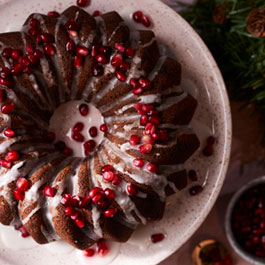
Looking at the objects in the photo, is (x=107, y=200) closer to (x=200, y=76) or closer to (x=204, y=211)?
(x=204, y=211)

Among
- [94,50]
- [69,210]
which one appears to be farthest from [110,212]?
[94,50]

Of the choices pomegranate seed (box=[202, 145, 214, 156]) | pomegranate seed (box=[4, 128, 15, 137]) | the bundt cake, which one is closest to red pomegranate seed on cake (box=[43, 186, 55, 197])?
the bundt cake

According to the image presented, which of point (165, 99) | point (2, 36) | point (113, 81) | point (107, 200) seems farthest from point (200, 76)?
point (2, 36)

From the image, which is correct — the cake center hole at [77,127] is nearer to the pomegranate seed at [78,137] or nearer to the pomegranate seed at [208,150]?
the pomegranate seed at [78,137]

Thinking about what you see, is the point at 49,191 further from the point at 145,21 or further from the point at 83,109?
the point at 145,21

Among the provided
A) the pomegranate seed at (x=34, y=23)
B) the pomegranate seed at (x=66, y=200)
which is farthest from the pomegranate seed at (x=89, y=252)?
the pomegranate seed at (x=34, y=23)
